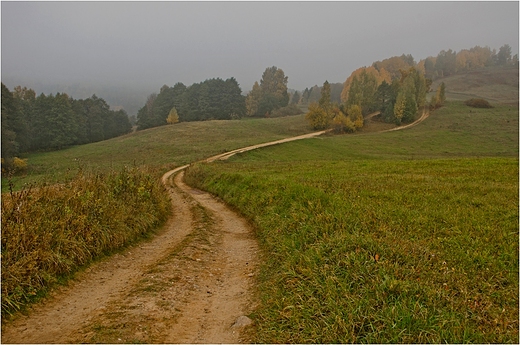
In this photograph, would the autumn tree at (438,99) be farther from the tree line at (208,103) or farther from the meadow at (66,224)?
the meadow at (66,224)

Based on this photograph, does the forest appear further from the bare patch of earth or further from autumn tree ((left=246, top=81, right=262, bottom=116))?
the bare patch of earth

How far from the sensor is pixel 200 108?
10994cm

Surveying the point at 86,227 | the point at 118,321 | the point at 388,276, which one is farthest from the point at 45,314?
the point at 388,276

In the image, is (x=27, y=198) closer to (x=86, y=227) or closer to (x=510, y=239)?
(x=86, y=227)

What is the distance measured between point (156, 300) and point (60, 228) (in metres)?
3.35

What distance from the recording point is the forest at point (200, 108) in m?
68.1

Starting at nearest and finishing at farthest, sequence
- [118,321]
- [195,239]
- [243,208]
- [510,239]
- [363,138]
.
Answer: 1. [118,321]
2. [510,239]
3. [195,239]
4. [243,208]
5. [363,138]

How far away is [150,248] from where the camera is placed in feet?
31.1

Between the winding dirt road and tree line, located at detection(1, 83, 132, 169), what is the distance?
150ft

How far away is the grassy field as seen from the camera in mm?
4547

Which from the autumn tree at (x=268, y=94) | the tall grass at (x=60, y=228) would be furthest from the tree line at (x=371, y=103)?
the tall grass at (x=60, y=228)

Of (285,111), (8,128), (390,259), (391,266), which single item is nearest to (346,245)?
(390,259)

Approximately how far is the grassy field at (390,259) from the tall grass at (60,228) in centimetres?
435

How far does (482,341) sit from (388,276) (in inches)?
60.2
